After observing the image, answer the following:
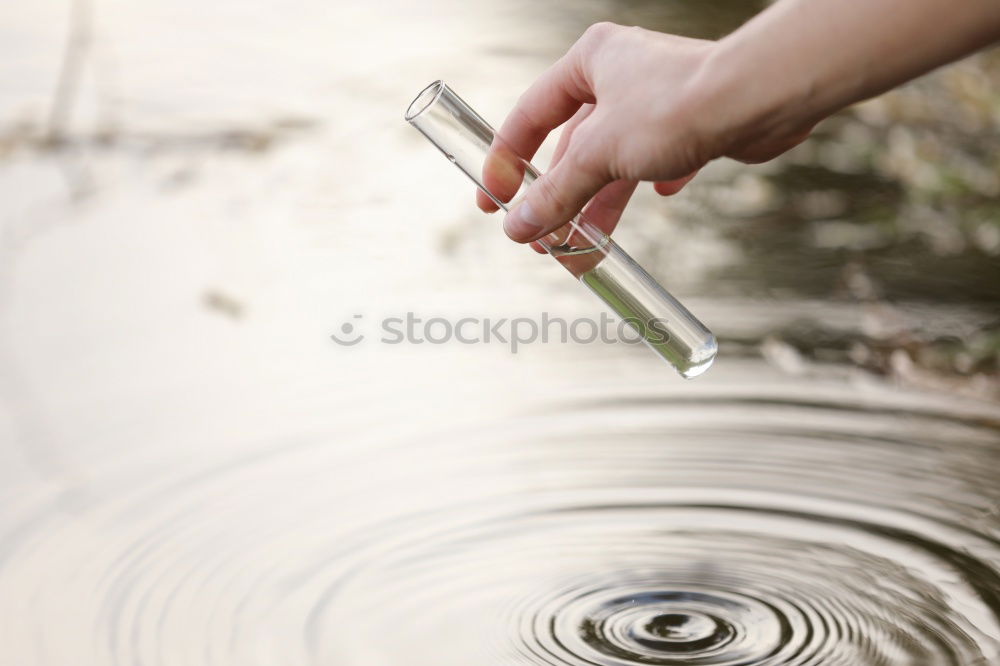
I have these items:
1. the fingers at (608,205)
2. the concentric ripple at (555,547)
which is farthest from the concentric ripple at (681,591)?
the fingers at (608,205)

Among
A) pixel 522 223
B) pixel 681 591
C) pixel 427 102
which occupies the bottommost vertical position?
pixel 681 591

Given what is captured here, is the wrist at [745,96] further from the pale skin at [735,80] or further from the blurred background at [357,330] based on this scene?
the blurred background at [357,330]

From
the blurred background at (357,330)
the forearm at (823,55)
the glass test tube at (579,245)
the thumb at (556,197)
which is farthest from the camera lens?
the blurred background at (357,330)

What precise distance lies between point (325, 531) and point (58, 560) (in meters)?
0.25

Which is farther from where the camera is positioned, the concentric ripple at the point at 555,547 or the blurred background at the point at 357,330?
the blurred background at the point at 357,330

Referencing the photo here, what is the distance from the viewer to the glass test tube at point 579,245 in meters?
1.05

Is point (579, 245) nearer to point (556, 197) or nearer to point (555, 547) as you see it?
point (556, 197)

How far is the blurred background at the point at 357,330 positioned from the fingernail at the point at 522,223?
1.06 ft

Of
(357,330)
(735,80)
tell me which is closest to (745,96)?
(735,80)

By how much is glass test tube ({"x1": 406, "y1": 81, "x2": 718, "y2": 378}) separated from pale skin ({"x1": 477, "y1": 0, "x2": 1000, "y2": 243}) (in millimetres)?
68

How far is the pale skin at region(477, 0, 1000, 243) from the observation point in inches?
31.5

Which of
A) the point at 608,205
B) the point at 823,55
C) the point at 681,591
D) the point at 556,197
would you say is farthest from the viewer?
the point at 608,205

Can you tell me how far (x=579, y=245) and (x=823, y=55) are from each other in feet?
1.05

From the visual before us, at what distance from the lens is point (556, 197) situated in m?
0.96
